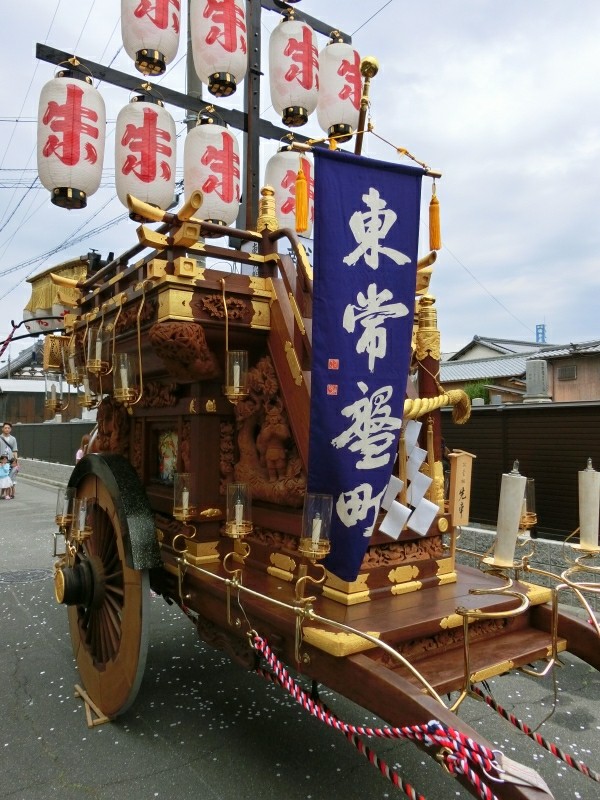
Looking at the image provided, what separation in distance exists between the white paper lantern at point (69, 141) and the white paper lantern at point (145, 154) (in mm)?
214

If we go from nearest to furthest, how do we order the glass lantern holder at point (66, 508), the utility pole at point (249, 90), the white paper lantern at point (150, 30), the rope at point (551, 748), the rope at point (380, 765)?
1. the rope at point (380, 765)
2. the rope at point (551, 748)
3. the glass lantern holder at point (66, 508)
4. the utility pole at point (249, 90)
5. the white paper lantern at point (150, 30)

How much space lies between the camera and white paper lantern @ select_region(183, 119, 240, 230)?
17.1 ft

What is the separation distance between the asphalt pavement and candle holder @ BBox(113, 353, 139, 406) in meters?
1.90

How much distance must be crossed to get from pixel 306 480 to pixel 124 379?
135 centimetres

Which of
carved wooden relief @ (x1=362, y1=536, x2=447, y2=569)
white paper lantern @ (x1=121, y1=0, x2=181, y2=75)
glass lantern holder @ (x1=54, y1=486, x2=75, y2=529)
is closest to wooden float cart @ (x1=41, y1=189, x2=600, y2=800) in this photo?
carved wooden relief @ (x1=362, y1=536, x2=447, y2=569)

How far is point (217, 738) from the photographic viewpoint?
3.08 meters

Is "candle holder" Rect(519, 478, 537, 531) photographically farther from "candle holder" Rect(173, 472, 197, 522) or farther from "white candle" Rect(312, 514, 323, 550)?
"candle holder" Rect(173, 472, 197, 522)

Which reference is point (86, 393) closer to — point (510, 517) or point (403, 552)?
point (403, 552)

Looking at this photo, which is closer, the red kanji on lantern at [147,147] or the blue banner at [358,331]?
the blue banner at [358,331]

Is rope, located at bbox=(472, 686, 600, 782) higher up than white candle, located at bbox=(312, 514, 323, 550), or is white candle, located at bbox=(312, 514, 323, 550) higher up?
white candle, located at bbox=(312, 514, 323, 550)

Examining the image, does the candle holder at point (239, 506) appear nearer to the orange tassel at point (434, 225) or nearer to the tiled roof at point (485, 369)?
the orange tassel at point (434, 225)

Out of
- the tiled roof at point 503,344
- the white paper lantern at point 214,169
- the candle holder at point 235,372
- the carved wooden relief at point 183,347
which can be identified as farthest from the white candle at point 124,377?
the tiled roof at point 503,344

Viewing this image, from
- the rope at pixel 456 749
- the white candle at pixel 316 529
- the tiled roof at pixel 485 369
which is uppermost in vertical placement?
the tiled roof at pixel 485 369

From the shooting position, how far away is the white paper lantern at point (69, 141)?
16.1 ft
